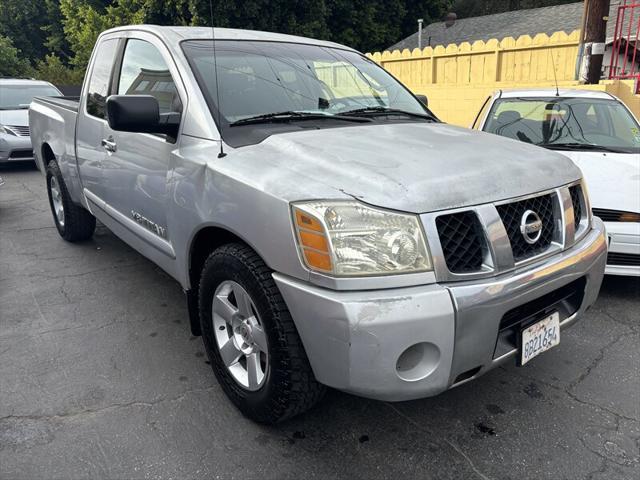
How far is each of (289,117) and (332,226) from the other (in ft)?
3.67

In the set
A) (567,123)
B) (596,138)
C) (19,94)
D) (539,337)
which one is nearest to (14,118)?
(19,94)

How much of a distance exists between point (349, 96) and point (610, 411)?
2250 millimetres

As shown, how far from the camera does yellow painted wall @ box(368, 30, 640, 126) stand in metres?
8.80

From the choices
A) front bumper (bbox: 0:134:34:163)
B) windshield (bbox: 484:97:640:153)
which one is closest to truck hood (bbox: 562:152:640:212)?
windshield (bbox: 484:97:640:153)

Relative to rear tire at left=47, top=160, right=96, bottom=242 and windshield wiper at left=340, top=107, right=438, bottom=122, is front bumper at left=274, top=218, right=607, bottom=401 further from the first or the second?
rear tire at left=47, top=160, right=96, bottom=242

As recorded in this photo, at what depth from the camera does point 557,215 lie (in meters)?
2.39

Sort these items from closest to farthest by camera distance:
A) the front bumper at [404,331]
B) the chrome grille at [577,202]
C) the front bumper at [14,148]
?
the front bumper at [404,331] < the chrome grille at [577,202] < the front bumper at [14,148]

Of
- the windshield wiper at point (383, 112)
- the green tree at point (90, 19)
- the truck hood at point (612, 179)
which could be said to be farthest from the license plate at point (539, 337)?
the green tree at point (90, 19)

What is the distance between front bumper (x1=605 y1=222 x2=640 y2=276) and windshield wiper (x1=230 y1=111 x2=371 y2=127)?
83.1 inches

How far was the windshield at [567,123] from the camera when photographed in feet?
15.3

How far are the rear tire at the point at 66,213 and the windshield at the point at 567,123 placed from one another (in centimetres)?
403

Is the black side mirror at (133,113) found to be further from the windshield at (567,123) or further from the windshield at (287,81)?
the windshield at (567,123)

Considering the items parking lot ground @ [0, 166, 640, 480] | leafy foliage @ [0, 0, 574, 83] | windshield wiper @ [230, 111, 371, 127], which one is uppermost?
leafy foliage @ [0, 0, 574, 83]

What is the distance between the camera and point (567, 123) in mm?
4926
